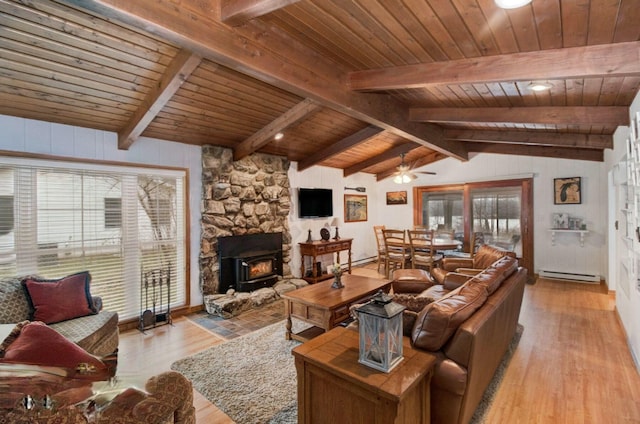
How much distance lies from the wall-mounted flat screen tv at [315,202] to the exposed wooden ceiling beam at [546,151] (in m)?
3.34

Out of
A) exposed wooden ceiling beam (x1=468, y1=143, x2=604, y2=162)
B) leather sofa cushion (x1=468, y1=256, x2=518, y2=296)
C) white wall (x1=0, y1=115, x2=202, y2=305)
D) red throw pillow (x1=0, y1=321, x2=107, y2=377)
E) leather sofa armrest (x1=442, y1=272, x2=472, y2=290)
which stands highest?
exposed wooden ceiling beam (x1=468, y1=143, x2=604, y2=162)

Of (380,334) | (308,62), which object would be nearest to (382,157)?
(308,62)

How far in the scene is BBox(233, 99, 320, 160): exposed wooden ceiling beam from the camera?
3.99 meters

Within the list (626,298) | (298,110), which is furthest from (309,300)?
(626,298)

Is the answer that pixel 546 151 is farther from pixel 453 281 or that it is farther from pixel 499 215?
pixel 453 281

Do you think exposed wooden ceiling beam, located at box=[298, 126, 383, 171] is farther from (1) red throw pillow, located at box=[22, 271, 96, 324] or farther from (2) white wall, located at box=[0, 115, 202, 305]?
(1) red throw pillow, located at box=[22, 271, 96, 324]

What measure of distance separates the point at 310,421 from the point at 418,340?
793mm

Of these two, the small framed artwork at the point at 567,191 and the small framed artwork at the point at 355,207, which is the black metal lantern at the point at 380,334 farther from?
the small framed artwork at the point at 567,191

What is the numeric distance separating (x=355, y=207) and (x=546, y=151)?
13.4ft

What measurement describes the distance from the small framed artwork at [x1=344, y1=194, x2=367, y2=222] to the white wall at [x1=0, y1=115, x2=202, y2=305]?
3.85m

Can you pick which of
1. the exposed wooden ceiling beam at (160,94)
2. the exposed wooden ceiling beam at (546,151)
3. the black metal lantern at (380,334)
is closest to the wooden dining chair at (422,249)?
the exposed wooden ceiling beam at (546,151)

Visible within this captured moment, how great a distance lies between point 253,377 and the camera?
9.05 ft

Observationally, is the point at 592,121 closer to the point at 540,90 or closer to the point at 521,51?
the point at 540,90

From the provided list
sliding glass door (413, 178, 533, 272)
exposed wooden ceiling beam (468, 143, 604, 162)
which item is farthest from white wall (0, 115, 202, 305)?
exposed wooden ceiling beam (468, 143, 604, 162)
